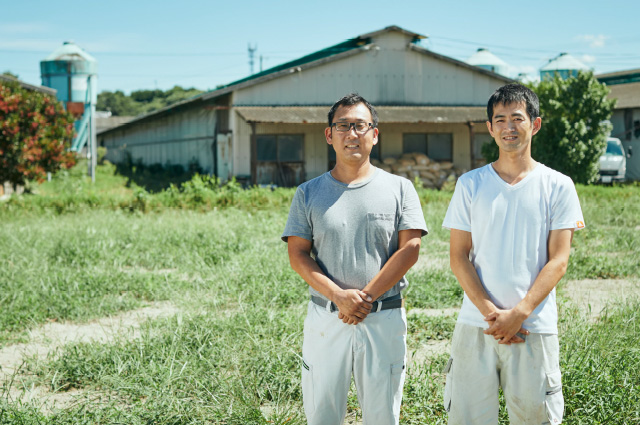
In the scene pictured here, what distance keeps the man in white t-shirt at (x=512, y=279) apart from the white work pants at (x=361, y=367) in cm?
28

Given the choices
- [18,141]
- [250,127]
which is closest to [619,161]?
[250,127]

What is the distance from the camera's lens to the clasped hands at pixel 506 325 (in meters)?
2.77

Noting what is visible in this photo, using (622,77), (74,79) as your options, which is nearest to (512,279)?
(74,79)

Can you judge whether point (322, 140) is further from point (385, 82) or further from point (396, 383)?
point (396, 383)

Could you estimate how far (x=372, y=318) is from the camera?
118 inches

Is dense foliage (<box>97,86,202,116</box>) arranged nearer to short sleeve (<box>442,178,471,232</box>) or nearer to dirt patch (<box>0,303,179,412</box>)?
dirt patch (<box>0,303,179,412</box>)

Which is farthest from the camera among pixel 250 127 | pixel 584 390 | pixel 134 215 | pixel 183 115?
pixel 183 115

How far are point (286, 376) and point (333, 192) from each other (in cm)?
182

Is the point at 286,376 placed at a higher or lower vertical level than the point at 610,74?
lower

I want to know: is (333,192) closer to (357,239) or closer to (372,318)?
(357,239)

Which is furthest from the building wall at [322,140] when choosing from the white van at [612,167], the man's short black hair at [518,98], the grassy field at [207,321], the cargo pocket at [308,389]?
the cargo pocket at [308,389]

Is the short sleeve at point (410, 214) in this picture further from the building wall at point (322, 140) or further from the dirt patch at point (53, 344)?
the building wall at point (322, 140)

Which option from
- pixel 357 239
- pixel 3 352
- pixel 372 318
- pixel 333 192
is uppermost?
pixel 333 192

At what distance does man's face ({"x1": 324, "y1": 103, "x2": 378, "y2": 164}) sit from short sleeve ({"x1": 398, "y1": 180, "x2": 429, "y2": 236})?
0.97ft
